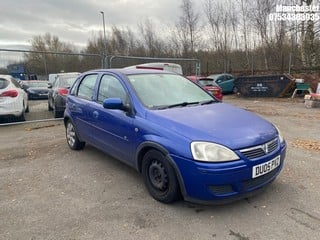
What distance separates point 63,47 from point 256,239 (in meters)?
52.2

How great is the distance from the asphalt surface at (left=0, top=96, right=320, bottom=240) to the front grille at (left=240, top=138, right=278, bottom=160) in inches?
26.1

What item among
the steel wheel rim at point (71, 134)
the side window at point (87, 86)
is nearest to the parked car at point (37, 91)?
the steel wheel rim at point (71, 134)

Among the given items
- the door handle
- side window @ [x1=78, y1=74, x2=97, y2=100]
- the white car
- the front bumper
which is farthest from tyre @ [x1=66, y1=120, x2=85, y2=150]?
the white car

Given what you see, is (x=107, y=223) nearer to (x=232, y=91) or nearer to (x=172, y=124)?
(x=172, y=124)

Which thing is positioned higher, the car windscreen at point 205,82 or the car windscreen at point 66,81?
the car windscreen at point 66,81

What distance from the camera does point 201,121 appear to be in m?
3.31

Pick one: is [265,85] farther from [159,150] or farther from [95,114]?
[159,150]

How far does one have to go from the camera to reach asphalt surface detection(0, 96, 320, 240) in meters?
2.87

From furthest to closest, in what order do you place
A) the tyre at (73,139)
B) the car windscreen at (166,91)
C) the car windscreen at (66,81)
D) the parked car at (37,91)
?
the parked car at (37,91), the car windscreen at (66,81), the tyre at (73,139), the car windscreen at (166,91)

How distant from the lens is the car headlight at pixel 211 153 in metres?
2.90

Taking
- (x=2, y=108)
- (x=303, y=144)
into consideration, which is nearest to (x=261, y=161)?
(x=303, y=144)

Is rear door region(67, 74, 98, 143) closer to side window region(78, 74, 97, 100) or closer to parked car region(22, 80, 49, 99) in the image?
side window region(78, 74, 97, 100)

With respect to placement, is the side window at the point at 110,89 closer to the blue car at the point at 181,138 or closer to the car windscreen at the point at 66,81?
the blue car at the point at 181,138

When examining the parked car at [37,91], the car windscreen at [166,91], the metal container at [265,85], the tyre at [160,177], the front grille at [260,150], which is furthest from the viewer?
the parked car at [37,91]
